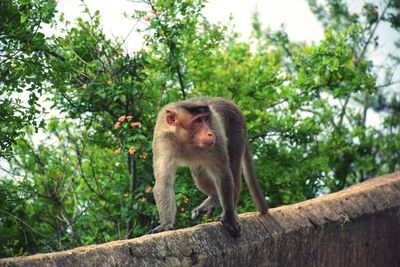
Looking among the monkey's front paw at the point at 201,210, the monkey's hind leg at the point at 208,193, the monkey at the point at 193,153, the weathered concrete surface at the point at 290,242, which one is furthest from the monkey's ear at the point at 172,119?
the monkey's front paw at the point at 201,210

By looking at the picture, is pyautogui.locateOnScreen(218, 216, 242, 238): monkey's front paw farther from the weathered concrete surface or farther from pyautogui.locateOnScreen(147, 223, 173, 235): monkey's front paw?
pyautogui.locateOnScreen(147, 223, 173, 235): monkey's front paw

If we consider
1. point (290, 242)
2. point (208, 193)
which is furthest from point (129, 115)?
point (290, 242)

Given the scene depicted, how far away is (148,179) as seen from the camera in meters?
7.56

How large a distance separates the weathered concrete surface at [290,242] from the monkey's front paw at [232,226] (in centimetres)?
4

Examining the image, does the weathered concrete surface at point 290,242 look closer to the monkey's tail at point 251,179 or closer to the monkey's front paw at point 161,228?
the monkey's tail at point 251,179

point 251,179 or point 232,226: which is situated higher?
point 251,179

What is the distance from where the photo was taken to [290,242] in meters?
5.72

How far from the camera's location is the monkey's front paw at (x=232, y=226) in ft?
17.3

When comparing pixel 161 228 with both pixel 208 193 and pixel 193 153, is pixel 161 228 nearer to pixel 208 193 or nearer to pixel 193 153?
pixel 193 153

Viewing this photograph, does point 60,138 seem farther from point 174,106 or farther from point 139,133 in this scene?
point 174,106

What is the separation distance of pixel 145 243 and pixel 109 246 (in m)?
0.32

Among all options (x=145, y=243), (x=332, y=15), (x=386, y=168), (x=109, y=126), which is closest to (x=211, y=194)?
(x=109, y=126)

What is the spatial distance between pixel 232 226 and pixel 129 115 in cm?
237

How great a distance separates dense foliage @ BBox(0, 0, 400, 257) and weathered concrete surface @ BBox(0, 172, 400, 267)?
1.42m
